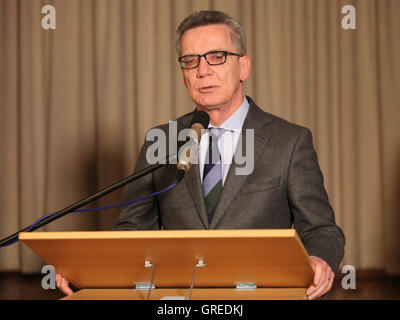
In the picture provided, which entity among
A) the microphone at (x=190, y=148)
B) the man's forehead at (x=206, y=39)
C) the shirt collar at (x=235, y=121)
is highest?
the man's forehead at (x=206, y=39)

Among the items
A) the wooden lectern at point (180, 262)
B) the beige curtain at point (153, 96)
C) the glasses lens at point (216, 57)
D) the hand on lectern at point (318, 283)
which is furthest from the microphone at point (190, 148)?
the beige curtain at point (153, 96)

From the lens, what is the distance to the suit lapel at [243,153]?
5.49ft

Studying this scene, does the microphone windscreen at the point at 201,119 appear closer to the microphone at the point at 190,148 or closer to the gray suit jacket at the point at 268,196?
the microphone at the point at 190,148

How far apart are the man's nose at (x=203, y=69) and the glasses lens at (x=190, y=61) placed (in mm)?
18

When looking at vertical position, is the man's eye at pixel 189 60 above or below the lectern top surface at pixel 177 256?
above

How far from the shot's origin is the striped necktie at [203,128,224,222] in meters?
1.75

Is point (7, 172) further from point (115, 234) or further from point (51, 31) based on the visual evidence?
point (115, 234)

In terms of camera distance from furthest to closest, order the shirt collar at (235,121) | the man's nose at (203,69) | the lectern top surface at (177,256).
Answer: the shirt collar at (235,121), the man's nose at (203,69), the lectern top surface at (177,256)

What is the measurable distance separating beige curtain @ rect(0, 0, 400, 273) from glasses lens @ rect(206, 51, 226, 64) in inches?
88.9

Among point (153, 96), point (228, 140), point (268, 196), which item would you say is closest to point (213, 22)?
point (228, 140)

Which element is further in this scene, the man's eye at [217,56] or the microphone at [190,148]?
the man's eye at [217,56]

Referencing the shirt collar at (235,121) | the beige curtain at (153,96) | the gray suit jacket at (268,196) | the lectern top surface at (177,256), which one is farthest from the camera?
the beige curtain at (153,96)

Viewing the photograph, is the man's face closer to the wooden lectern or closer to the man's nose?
the man's nose
